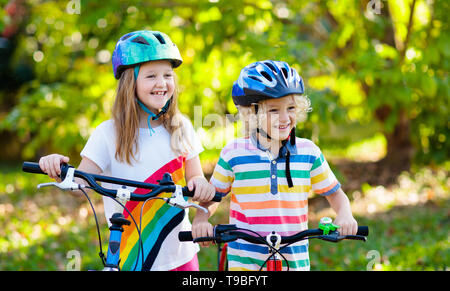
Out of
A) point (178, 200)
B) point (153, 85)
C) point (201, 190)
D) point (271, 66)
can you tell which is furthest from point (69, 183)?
point (271, 66)

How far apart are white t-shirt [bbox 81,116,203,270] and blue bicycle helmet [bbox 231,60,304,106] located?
0.59 meters

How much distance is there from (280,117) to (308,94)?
3.62 m

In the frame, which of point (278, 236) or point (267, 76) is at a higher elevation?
point (267, 76)

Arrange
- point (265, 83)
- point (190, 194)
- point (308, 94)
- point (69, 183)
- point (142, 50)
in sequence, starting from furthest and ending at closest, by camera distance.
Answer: point (308, 94) → point (142, 50) → point (265, 83) → point (190, 194) → point (69, 183)

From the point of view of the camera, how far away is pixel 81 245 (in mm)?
6898

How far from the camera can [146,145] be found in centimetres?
304

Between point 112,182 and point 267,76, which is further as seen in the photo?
point 267,76

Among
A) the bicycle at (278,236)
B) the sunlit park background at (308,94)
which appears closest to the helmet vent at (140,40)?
the bicycle at (278,236)

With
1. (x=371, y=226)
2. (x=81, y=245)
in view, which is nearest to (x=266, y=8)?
(x=371, y=226)

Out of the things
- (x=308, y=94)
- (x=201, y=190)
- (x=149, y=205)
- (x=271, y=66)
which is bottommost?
(x=149, y=205)

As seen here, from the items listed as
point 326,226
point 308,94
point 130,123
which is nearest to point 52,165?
point 130,123

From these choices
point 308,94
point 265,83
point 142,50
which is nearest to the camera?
point 265,83

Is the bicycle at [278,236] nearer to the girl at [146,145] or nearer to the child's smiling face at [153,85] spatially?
the girl at [146,145]

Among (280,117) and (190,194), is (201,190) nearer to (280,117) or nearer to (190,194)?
(190,194)
